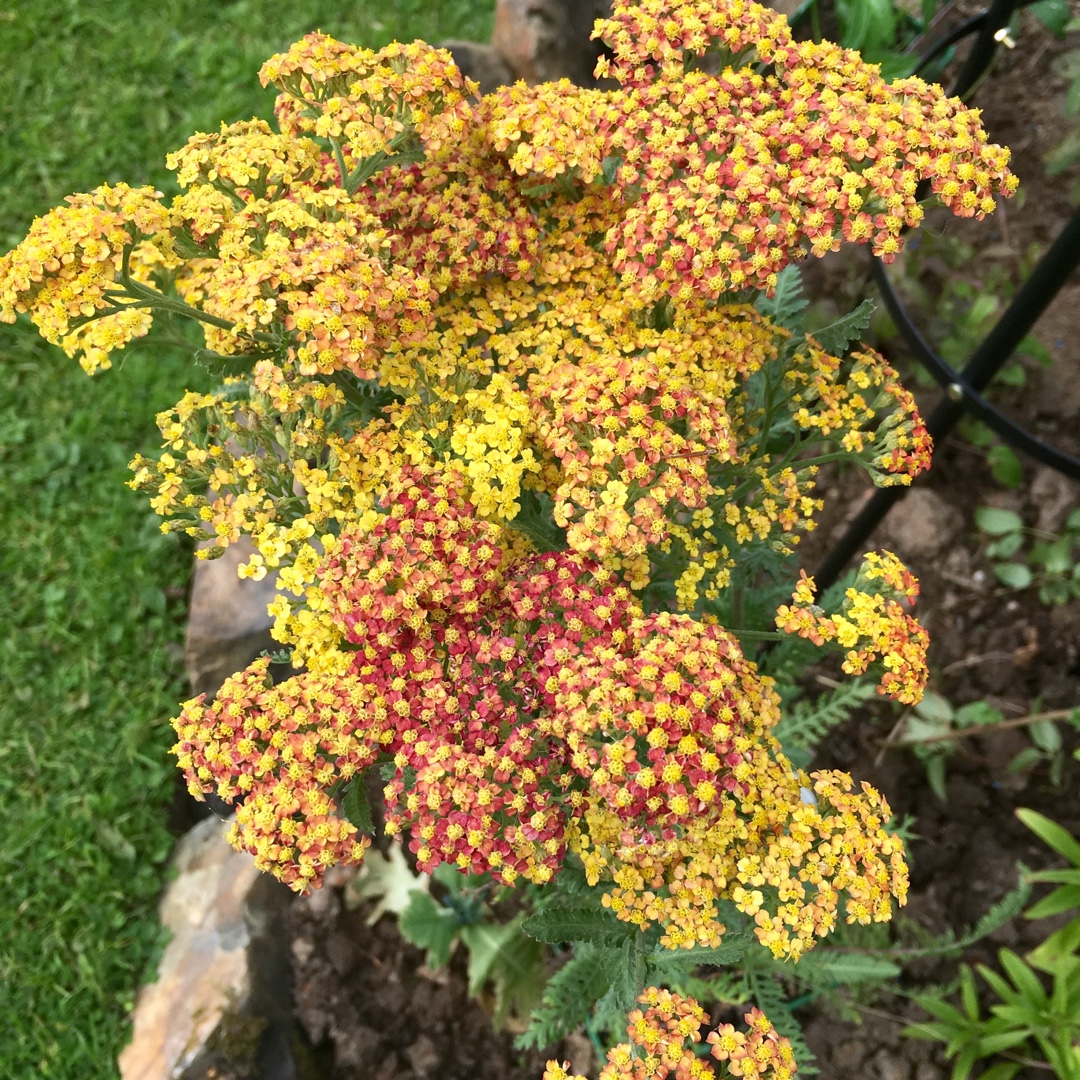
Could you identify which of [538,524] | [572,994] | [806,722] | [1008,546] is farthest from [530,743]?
[1008,546]

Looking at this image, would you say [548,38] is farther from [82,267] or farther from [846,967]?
[846,967]

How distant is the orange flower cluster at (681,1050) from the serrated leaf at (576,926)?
19 cm

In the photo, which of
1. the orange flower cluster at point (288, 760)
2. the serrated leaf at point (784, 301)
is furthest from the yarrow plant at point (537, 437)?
the serrated leaf at point (784, 301)

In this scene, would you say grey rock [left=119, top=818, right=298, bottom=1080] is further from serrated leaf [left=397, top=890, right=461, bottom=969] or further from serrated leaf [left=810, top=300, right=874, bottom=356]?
serrated leaf [left=810, top=300, right=874, bottom=356]

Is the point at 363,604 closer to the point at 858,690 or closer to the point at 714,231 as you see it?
the point at 714,231

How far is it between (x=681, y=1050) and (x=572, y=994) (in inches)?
22.6

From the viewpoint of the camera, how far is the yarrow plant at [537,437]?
A: 140 cm

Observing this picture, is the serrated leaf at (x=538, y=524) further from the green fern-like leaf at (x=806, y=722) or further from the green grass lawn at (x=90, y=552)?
the green grass lawn at (x=90, y=552)

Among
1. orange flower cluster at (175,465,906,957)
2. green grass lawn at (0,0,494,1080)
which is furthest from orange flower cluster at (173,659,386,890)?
green grass lawn at (0,0,494,1080)

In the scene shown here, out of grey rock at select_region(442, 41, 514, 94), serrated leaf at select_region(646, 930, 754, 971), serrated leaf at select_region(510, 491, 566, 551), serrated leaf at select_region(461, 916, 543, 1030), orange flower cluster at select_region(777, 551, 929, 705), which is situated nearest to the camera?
serrated leaf at select_region(646, 930, 754, 971)

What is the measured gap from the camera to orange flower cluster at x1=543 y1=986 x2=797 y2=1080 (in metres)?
1.31

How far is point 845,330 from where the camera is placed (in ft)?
5.90

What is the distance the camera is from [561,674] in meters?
1.38

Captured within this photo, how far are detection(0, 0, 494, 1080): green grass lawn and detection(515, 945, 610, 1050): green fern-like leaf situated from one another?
155cm
